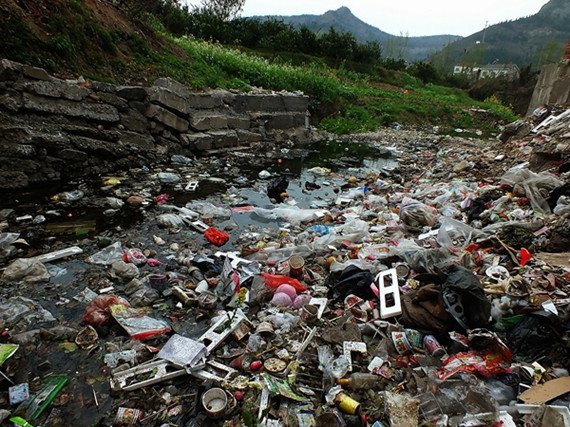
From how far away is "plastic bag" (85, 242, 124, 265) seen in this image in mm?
3215

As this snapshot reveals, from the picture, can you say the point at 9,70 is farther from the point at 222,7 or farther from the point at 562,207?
the point at 222,7

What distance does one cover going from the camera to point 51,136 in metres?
4.85

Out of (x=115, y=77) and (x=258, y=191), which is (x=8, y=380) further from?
(x=115, y=77)

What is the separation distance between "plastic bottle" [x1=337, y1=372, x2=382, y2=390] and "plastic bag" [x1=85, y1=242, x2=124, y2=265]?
233cm

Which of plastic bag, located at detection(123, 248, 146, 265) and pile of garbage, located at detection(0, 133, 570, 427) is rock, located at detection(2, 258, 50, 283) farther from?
plastic bag, located at detection(123, 248, 146, 265)

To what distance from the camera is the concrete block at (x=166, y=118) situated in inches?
250

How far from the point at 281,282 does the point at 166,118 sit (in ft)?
16.0

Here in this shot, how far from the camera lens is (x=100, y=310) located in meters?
2.49

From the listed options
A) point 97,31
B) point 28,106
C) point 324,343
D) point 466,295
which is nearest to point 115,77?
point 97,31

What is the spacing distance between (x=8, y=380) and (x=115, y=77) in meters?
5.77

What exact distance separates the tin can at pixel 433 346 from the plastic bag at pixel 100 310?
2.12 meters

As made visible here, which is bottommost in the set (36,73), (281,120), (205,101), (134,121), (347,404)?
(347,404)

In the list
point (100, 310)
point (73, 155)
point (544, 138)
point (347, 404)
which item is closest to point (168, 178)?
point (73, 155)

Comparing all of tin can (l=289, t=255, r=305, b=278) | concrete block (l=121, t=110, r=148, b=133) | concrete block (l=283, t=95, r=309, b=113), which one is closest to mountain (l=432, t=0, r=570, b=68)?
concrete block (l=283, t=95, r=309, b=113)
